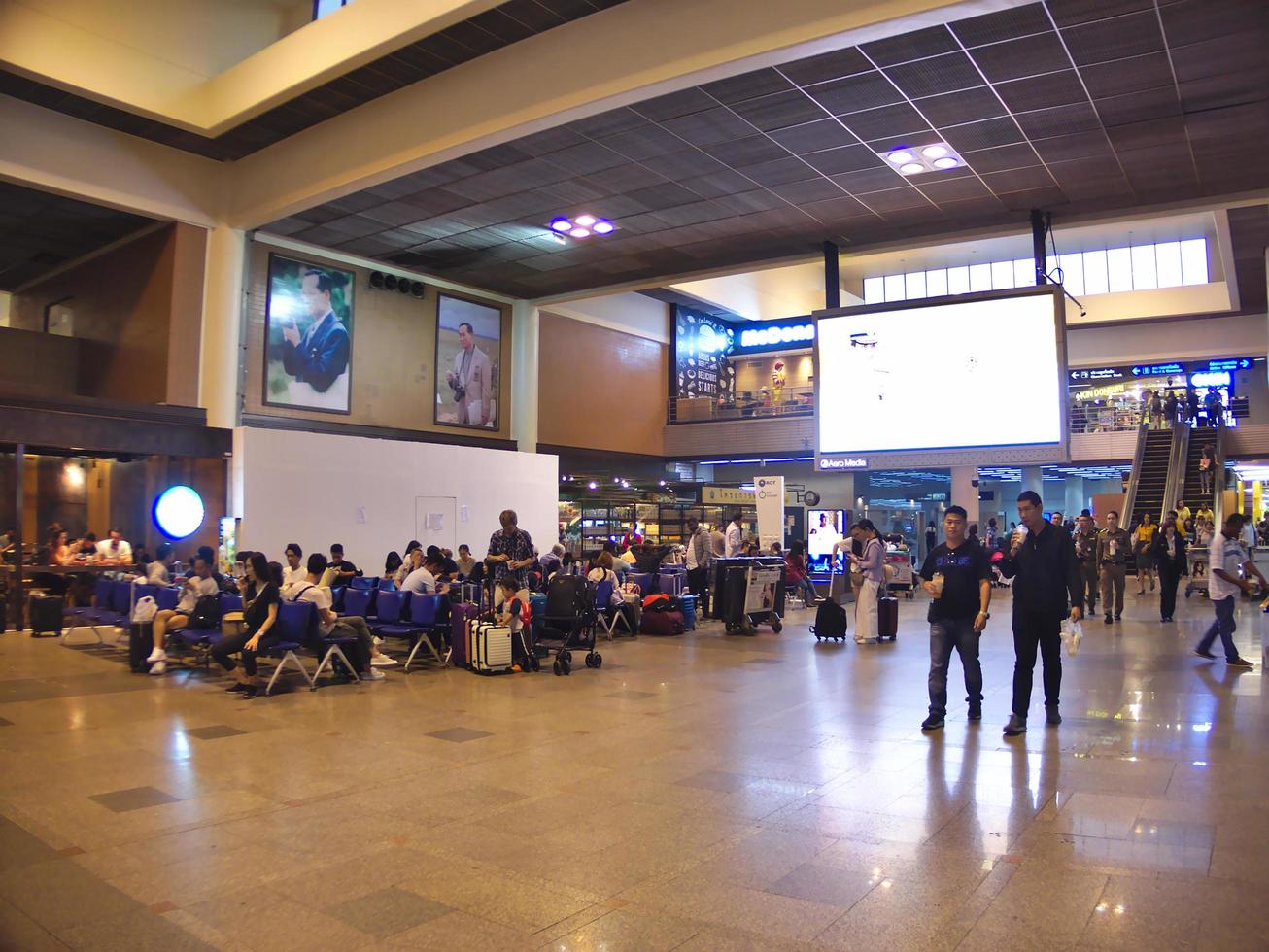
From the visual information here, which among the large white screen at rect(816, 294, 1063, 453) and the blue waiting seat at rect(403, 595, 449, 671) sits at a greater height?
the large white screen at rect(816, 294, 1063, 453)

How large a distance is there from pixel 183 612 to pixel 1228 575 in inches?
419

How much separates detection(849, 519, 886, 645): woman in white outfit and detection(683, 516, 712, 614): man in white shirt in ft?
13.3

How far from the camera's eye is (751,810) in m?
4.80

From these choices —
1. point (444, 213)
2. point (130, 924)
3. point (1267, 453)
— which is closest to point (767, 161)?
point (444, 213)

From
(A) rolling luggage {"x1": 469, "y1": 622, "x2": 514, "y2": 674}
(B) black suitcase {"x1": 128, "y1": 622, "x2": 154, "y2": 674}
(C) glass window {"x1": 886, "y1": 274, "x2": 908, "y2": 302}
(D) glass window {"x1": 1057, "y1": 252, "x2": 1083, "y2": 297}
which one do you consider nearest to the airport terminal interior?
(B) black suitcase {"x1": 128, "y1": 622, "x2": 154, "y2": 674}

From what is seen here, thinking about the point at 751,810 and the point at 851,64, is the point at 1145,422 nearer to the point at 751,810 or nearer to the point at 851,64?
the point at 851,64

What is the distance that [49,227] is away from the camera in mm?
16156

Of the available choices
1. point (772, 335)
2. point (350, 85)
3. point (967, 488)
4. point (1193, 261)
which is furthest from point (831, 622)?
point (1193, 261)

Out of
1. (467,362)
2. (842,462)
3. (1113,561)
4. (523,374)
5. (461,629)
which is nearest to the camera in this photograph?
(461,629)

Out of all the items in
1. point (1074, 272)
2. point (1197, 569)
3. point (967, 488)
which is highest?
point (1074, 272)

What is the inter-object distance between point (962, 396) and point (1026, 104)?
3.81 meters

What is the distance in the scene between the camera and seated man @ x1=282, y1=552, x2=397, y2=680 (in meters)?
8.70

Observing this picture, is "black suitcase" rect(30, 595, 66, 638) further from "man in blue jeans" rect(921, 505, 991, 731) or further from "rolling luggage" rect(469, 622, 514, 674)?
"man in blue jeans" rect(921, 505, 991, 731)

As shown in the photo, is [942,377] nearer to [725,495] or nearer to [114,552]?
[114,552]
